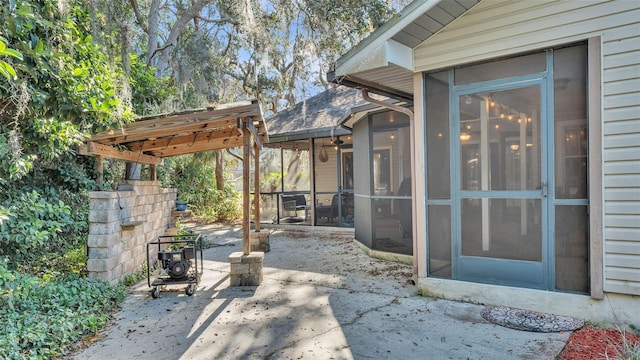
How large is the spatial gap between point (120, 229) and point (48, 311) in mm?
1478

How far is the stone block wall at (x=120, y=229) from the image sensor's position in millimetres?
4227

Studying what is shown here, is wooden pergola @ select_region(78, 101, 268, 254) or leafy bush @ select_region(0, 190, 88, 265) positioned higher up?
wooden pergola @ select_region(78, 101, 268, 254)

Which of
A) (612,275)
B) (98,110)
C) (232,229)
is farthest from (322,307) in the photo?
(232,229)

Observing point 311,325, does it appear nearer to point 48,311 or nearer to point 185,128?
point 48,311

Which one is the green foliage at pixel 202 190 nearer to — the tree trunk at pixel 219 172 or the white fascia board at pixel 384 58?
the tree trunk at pixel 219 172

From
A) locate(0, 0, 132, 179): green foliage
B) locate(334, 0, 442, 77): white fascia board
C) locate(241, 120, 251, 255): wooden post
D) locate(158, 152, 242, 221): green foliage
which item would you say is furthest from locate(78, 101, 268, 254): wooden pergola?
locate(158, 152, 242, 221): green foliage

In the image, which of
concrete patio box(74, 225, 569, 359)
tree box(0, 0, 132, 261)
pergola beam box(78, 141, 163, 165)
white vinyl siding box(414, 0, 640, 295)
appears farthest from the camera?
pergola beam box(78, 141, 163, 165)

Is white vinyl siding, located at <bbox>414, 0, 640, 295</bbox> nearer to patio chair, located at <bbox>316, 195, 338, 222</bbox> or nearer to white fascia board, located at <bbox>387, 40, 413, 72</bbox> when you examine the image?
white fascia board, located at <bbox>387, 40, 413, 72</bbox>

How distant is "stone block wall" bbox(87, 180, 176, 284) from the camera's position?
4.23 meters

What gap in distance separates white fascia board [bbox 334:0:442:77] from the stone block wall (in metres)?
3.31

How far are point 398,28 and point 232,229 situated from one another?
317 inches

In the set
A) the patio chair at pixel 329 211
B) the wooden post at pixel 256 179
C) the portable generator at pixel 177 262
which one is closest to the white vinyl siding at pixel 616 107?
the wooden post at pixel 256 179

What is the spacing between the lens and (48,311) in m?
3.24

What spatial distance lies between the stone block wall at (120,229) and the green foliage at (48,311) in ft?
0.90
